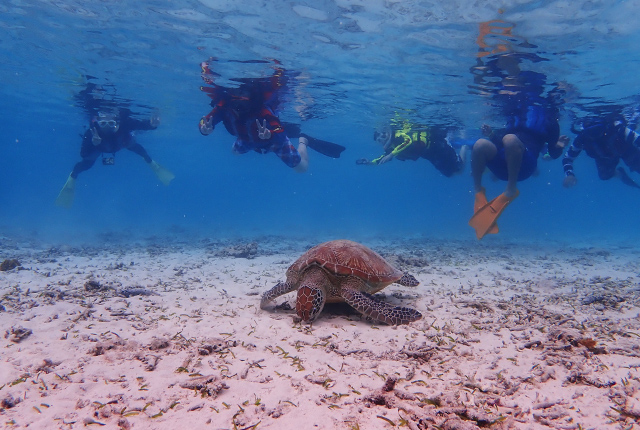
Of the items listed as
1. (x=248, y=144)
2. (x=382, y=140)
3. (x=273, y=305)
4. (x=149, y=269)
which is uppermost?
(x=382, y=140)

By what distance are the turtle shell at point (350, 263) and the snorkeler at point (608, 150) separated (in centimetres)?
1252

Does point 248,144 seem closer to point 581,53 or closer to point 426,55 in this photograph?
point 426,55

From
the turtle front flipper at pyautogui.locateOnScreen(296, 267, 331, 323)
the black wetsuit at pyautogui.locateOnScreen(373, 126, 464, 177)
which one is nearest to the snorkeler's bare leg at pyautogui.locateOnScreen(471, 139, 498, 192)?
the black wetsuit at pyautogui.locateOnScreen(373, 126, 464, 177)

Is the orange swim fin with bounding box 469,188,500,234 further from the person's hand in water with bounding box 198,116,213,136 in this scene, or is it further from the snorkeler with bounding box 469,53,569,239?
the person's hand in water with bounding box 198,116,213,136

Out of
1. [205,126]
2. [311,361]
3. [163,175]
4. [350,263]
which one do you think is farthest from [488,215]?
[163,175]

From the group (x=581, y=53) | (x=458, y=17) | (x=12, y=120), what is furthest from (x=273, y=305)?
(x=12, y=120)

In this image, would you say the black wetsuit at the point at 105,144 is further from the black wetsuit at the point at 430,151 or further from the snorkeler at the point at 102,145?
the black wetsuit at the point at 430,151

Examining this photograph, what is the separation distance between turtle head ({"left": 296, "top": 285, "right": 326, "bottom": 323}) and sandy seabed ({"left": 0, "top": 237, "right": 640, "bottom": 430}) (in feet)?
0.52

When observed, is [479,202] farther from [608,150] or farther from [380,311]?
[608,150]

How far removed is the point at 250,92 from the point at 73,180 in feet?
33.8

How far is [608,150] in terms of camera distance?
562 inches

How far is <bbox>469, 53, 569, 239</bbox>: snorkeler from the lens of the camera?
10109 mm

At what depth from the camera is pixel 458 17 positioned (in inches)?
422

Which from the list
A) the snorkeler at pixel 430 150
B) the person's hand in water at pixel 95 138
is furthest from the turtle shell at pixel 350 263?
the person's hand in water at pixel 95 138
